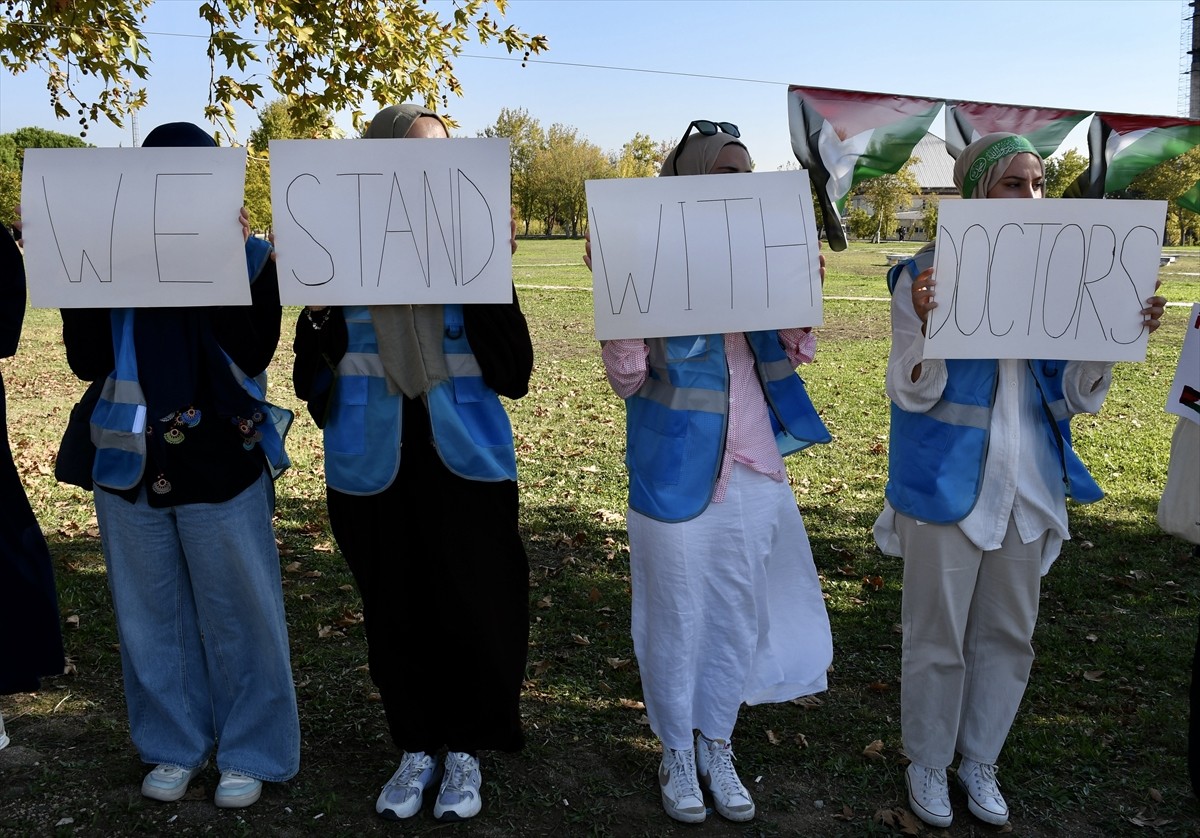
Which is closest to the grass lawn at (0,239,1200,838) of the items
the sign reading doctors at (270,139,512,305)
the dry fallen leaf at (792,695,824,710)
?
the dry fallen leaf at (792,695,824,710)

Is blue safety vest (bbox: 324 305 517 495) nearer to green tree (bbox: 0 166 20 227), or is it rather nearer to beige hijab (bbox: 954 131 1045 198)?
beige hijab (bbox: 954 131 1045 198)

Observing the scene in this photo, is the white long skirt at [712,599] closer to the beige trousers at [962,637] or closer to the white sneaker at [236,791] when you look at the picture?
the beige trousers at [962,637]

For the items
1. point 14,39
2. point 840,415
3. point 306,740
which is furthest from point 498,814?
point 840,415

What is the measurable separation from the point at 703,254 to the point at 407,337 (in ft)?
3.15

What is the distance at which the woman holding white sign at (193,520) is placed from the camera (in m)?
3.09

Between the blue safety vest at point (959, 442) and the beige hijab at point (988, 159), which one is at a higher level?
the beige hijab at point (988, 159)

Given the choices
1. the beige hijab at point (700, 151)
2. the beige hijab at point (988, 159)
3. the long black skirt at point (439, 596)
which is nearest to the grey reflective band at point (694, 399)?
the long black skirt at point (439, 596)

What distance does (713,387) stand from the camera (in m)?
3.22

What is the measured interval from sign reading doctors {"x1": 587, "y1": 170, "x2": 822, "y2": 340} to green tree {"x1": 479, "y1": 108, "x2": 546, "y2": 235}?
190 ft

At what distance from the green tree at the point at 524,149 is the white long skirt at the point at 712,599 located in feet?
190

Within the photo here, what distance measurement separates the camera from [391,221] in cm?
309

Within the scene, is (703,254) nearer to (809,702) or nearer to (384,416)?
(384,416)

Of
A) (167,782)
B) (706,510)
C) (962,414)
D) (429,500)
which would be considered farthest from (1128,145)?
(167,782)

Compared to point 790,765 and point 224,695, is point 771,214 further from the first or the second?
point 224,695
